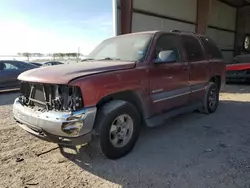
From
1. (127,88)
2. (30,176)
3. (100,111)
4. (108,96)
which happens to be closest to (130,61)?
(127,88)

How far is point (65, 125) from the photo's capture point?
9.80 ft

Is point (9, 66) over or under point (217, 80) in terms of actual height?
over

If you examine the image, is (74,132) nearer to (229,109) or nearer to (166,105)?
(166,105)

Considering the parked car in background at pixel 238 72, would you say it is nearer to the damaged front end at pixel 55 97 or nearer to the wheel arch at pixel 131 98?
the wheel arch at pixel 131 98

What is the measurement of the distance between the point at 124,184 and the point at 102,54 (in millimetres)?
2625

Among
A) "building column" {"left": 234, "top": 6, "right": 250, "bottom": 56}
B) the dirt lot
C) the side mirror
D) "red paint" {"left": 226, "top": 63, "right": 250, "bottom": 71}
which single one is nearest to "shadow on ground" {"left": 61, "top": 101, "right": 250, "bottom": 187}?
the dirt lot

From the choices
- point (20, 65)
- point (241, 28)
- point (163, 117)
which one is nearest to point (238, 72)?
point (163, 117)

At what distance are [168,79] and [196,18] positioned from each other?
13.2 m

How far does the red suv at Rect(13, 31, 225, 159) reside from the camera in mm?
3070

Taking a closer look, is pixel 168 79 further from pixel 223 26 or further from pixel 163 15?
pixel 223 26

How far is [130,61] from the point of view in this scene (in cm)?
394

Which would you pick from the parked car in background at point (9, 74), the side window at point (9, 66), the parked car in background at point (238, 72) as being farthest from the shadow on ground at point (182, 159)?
the side window at point (9, 66)

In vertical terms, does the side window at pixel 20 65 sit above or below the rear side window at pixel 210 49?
below

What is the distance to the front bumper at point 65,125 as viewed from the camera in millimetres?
2994
